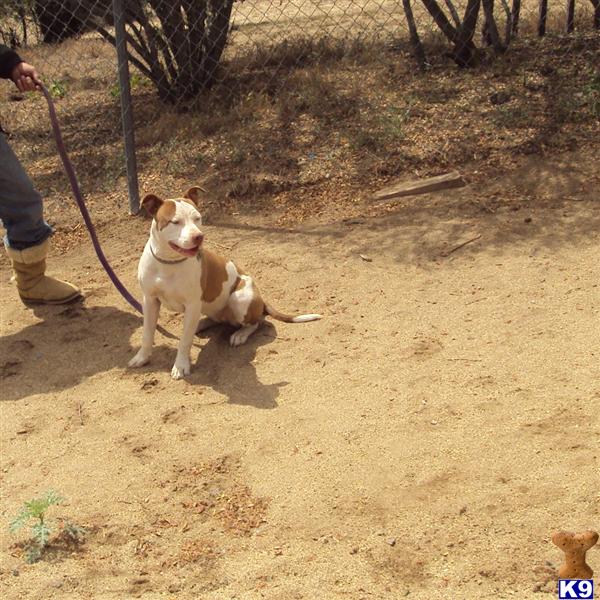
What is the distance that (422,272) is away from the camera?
5395 millimetres

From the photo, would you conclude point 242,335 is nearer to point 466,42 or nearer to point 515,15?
point 466,42

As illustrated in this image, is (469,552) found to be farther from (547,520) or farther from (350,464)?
(350,464)

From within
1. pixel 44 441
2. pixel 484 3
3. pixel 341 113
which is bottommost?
pixel 44 441

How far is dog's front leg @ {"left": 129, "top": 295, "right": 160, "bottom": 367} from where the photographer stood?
4707 mm

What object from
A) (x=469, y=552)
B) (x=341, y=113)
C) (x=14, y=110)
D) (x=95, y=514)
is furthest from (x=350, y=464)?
(x=14, y=110)

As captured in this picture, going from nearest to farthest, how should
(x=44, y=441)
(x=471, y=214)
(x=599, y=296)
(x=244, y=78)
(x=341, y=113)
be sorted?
(x=44, y=441), (x=599, y=296), (x=471, y=214), (x=341, y=113), (x=244, y=78)

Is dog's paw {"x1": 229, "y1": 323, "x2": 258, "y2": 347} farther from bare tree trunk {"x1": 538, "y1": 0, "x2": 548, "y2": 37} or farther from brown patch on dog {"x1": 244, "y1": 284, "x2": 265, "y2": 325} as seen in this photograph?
bare tree trunk {"x1": 538, "y1": 0, "x2": 548, "y2": 37}

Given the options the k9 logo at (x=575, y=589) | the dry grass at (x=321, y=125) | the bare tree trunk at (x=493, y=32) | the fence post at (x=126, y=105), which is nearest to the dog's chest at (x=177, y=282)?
the dry grass at (x=321, y=125)

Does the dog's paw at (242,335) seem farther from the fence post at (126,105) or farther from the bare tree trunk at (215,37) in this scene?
the bare tree trunk at (215,37)

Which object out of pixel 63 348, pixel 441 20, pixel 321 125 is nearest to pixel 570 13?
pixel 441 20

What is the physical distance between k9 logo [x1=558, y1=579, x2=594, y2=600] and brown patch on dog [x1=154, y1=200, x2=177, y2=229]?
2422 millimetres

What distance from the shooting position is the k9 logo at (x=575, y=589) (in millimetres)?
2695

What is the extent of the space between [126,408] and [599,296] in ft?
8.34

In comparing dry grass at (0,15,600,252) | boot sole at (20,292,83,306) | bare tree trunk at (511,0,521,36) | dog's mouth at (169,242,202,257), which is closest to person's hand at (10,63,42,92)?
boot sole at (20,292,83,306)
